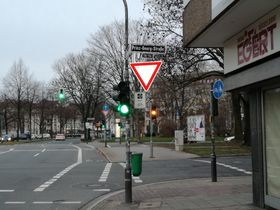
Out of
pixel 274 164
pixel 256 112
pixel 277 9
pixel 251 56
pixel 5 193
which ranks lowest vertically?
pixel 5 193

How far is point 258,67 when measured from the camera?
388 inches

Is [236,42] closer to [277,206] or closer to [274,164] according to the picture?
[274,164]

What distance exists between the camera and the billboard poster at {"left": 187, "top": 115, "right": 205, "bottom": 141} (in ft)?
127

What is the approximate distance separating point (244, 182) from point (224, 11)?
26.3 ft

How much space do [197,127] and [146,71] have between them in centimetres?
2677

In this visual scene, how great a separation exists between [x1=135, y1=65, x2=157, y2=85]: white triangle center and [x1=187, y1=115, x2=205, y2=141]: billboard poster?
26.0 metres

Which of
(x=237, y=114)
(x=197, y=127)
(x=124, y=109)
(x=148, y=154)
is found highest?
(x=237, y=114)

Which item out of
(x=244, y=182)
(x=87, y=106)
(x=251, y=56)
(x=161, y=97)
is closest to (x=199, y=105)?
(x=161, y=97)

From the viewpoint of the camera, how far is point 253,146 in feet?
36.3

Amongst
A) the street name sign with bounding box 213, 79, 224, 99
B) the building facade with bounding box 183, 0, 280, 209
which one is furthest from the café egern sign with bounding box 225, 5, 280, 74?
the street name sign with bounding box 213, 79, 224, 99

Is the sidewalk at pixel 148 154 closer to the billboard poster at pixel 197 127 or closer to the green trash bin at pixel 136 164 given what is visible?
the billboard poster at pixel 197 127

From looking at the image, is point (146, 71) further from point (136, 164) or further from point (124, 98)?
point (136, 164)

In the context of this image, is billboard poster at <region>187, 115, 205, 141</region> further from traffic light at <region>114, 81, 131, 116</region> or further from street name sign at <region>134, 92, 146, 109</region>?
traffic light at <region>114, 81, 131, 116</region>

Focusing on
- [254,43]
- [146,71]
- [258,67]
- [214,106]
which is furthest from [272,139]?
[214,106]
